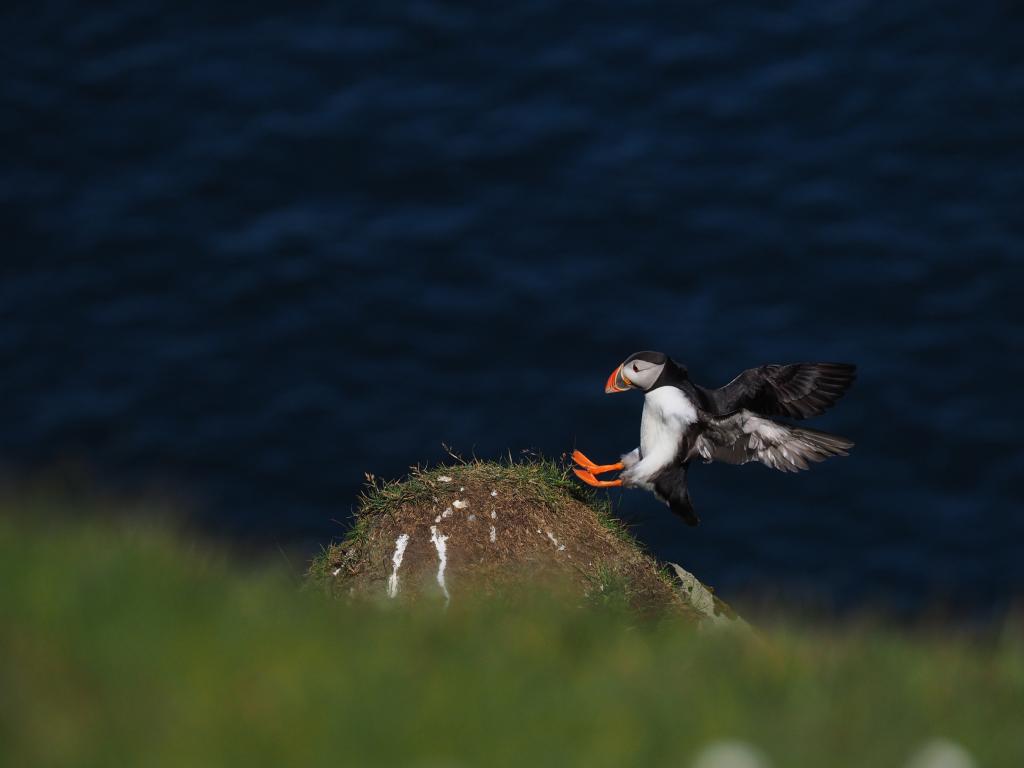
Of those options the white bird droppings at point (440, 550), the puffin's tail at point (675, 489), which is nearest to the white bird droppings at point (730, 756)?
the white bird droppings at point (440, 550)

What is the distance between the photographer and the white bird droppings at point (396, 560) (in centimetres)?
927

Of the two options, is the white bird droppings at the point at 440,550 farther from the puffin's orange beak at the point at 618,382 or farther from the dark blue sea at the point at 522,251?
the dark blue sea at the point at 522,251

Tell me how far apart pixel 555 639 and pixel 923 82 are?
23.8 meters

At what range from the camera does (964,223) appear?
2525cm

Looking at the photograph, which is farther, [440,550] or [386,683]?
[440,550]

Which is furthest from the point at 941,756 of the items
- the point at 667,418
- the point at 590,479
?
the point at 667,418

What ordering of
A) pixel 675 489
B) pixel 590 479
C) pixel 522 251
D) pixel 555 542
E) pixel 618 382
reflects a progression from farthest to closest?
1. pixel 522 251
2. pixel 675 489
3. pixel 618 382
4. pixel 590 479
5. pixel 555 542

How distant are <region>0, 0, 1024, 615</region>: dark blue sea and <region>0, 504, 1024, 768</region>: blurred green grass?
13.4 m

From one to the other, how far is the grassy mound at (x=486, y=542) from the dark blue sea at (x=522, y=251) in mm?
9706

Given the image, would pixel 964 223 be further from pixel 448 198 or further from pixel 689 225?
pixel 448 198

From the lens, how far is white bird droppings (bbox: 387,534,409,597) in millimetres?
9273

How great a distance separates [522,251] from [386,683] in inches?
811

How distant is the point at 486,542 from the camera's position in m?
9.48

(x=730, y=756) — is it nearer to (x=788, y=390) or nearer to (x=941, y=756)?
(x=941, y=756)
